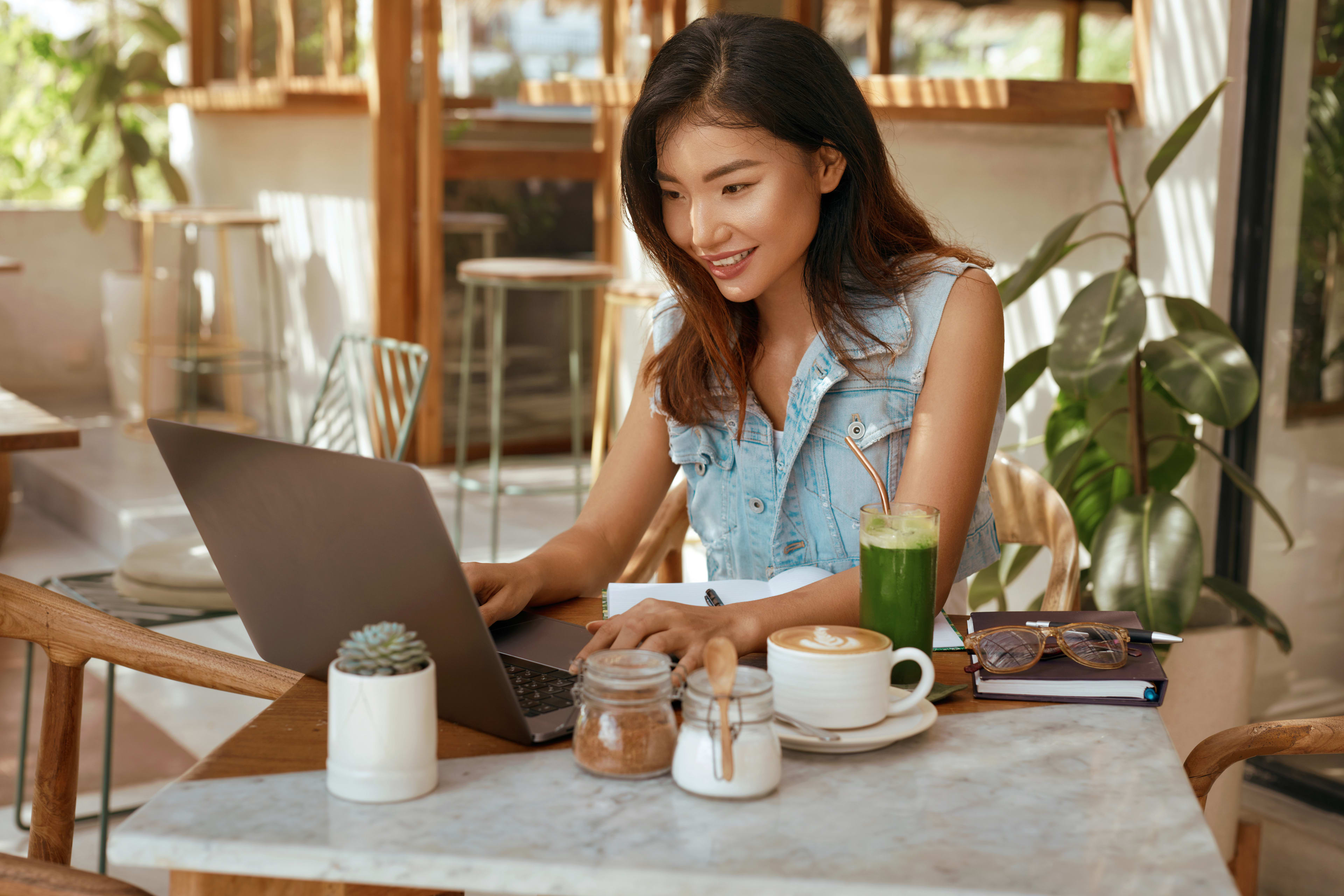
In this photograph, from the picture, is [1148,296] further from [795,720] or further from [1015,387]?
[795,720]

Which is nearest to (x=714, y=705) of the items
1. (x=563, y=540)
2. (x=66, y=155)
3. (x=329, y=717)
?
(x=329, y=717)

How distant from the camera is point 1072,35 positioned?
301cm

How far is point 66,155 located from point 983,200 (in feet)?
20.1

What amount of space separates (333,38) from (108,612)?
3822 millimetres

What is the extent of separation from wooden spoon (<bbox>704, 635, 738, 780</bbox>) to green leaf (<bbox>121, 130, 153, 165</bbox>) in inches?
227

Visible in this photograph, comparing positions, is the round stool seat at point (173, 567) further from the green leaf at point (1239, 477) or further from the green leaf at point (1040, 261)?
the green leaf at point (1239, 477)

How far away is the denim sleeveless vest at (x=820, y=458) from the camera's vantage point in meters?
1.40

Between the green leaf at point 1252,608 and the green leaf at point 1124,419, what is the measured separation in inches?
9.7

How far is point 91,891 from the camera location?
0.93m

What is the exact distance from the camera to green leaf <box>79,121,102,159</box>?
5.88 metres

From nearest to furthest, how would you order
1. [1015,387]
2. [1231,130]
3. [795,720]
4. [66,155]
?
[795,720] → [1015,387] → [1231,130] → [66,155]

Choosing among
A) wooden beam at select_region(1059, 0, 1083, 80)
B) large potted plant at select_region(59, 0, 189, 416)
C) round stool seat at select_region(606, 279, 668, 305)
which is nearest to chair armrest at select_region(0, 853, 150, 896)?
round stool seat at select_region(606, 279, 668, 305)

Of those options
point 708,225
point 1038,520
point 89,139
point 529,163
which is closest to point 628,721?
point 708,225

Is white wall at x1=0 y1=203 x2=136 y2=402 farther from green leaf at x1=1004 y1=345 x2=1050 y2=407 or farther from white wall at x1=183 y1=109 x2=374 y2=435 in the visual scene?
green leaf at x1=1004 y1=345 x2=1050 y2=407
